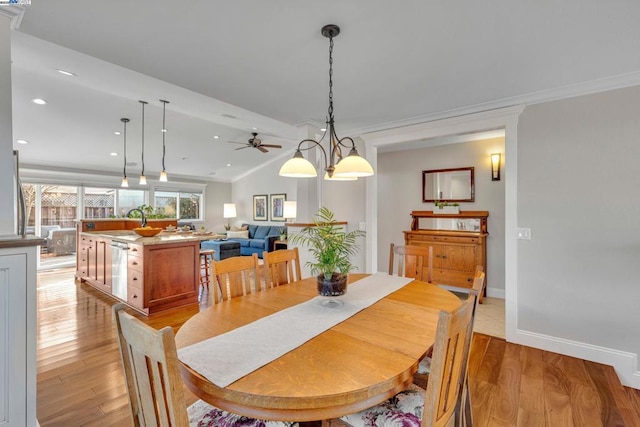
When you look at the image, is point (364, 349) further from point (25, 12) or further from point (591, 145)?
point (591, 145)

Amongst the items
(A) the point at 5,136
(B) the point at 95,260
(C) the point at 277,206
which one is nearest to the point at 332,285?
(A) the point at 5,136

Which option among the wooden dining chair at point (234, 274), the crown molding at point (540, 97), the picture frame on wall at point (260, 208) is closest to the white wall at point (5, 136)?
the wooden dining chair at point (234, 274)

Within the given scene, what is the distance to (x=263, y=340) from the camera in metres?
1.24

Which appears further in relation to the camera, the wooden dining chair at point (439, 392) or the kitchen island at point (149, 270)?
the kitchen island at point (149, 270)

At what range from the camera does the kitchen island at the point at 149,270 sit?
3.59 m

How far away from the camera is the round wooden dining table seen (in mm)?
899

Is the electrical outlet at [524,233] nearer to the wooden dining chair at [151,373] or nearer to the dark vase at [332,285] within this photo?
the dark vase at [332,285]

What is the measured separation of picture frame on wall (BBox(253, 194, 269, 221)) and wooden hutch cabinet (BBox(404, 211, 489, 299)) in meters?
5.36

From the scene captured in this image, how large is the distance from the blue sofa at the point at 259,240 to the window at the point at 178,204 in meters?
1.45

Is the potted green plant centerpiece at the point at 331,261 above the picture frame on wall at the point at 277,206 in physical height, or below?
below

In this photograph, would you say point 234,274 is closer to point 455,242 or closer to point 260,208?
point 455,242

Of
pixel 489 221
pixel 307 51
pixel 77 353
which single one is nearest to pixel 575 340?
pixel 489 221

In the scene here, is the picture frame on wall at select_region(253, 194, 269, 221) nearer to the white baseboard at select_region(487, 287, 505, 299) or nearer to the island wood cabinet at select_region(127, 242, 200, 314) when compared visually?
the island wood cabinet at select_region(127, 242, 200, 314)

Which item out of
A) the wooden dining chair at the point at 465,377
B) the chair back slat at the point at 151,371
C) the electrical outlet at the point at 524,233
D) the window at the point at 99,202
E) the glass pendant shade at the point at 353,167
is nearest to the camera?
the chair back slat at the point at 151,371
